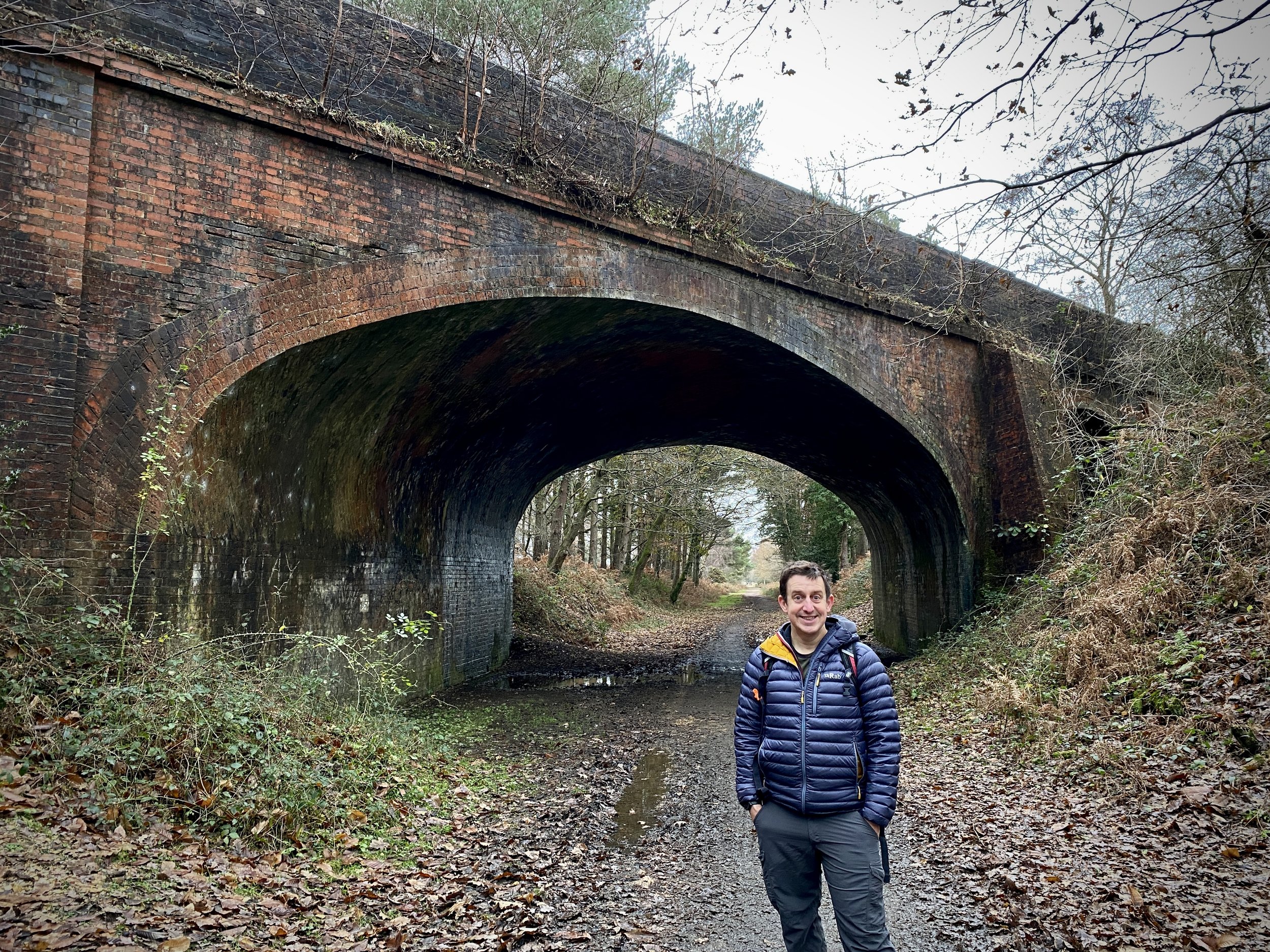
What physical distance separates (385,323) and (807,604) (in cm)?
567

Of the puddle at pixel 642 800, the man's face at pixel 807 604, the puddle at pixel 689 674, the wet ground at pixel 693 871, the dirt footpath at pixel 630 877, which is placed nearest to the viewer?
the man's face at pixel 807 604

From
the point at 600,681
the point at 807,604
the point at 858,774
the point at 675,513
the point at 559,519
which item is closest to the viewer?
the point at 858,774

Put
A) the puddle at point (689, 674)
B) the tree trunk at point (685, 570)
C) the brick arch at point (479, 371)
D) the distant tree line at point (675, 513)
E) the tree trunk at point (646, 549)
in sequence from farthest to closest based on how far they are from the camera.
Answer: the tree trunk at point (685, 570) < the tree trunk at point (646, 549) < the distant tree line at point (675, 513) < the puddle at point (689, 674) < the brick arch at point (479, 371)

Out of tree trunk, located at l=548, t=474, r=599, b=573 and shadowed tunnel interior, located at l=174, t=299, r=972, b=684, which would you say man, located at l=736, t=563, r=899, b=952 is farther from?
tree trunk, located at l=548, t=474, r=599, b=573

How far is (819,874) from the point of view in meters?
2.76

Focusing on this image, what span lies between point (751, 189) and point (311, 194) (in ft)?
20.3

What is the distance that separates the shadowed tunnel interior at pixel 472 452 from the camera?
268 inches

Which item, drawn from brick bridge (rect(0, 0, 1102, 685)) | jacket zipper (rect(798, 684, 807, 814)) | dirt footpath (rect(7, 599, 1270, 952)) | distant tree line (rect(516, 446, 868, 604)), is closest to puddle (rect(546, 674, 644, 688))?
brick bridge (rect(0, 0, 1102, 685))

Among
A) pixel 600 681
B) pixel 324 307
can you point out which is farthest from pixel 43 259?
pixel 600 681

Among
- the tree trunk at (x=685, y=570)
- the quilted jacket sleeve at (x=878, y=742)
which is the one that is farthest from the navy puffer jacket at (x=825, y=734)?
the tree trunk at (x=685, y=570)

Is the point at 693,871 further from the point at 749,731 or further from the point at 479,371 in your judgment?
the point at 479,371

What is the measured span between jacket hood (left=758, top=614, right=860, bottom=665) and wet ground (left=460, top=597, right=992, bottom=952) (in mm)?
Answer: 1669

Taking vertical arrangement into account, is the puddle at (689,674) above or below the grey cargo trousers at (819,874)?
below

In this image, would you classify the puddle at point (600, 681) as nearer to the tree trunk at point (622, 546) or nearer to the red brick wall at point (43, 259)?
the red brick wall at point (43, 259)
